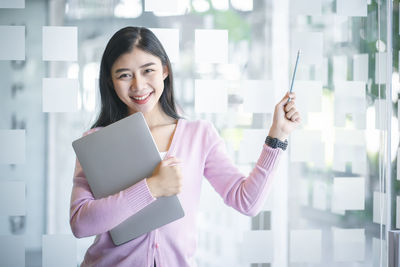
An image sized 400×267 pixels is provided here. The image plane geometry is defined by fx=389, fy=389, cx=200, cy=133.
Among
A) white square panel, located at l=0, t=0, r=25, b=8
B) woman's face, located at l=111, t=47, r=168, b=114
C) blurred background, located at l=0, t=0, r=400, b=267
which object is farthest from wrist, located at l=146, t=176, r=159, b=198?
white square panel, located at l=0, t=0, r=25, b=8

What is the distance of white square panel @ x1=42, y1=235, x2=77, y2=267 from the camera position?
154cm

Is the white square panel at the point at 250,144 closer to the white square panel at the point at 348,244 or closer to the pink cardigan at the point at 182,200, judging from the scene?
the pink cardigan at the point at 182,200

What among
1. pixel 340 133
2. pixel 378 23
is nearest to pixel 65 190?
pixel 340 133

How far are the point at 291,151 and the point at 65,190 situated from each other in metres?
0.94

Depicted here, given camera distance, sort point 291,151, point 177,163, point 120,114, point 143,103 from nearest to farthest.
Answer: point 177,163, point 143,103, point 120,114, point 291,151

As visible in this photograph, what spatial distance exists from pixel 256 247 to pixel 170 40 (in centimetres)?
93

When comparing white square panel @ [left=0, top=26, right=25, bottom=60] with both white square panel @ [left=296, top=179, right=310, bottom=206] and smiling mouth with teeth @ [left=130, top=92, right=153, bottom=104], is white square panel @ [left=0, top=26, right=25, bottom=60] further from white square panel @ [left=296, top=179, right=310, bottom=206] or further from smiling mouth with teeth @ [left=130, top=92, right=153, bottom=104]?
white square panel @ [left=296, top=179, right=310, bottom=206]

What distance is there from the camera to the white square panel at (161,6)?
1.56m

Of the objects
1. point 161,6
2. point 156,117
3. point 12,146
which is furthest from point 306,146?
point 12,146

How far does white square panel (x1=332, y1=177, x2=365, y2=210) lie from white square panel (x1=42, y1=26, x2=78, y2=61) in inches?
48.4

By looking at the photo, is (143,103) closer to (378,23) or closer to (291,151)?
(291,151)

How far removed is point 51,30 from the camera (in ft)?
4.95

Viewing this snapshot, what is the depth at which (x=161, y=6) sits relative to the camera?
156 centimetres

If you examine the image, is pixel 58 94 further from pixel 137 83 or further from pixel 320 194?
pixel 320 194
